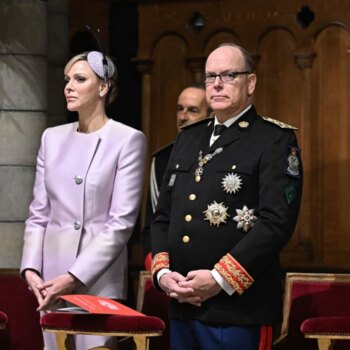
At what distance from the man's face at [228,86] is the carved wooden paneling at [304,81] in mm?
2458

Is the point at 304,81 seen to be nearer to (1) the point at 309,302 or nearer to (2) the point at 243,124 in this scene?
(1) the point at 309,302

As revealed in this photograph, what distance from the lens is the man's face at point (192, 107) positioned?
Result: 5.92m

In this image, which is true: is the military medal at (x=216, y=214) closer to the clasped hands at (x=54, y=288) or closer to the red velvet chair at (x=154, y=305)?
the clasped hands at (x=54, y=288)

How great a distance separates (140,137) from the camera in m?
5.04

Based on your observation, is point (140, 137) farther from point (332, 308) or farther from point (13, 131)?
point (13, 131)

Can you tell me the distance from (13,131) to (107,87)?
5.27 ft

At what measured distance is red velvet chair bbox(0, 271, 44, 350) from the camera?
589cm

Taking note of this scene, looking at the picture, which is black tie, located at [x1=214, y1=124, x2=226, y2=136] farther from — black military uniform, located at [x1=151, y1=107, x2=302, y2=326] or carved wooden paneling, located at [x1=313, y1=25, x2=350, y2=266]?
carved wooden paneling, located at [x1=313, y1=25, x2=350, y2=266]

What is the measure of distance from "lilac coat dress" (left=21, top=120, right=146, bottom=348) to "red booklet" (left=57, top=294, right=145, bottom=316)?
0.83 ft

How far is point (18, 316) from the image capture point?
5.91 meters

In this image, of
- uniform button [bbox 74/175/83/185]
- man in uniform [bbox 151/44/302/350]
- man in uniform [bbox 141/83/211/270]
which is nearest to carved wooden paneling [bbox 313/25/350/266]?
man in uniform [bbox 141/83/211/270]

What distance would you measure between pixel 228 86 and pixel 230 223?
528 mm

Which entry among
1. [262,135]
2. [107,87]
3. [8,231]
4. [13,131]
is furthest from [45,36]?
[262,135]

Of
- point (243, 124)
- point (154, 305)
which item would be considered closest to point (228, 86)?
point (243, 124)
